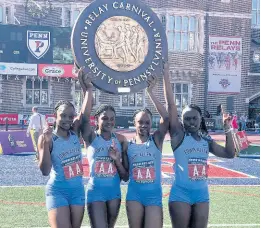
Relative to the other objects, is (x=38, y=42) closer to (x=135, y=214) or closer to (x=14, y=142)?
(x=14, y=142)

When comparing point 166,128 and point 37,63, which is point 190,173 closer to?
point 166,128

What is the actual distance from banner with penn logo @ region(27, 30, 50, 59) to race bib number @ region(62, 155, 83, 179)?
22.3 meters

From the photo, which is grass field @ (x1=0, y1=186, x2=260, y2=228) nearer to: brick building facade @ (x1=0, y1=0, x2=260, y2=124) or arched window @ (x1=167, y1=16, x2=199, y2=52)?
brick building facade @ (x1=0, y1=0, x2=260, y2=124)

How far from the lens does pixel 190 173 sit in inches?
218

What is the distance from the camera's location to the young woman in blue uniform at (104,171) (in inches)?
216

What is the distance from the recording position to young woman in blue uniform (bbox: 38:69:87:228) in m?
5.33

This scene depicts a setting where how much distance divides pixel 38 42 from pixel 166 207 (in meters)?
19.6

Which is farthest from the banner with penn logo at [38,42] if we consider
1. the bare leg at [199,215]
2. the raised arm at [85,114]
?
the bare leg at [199,215]

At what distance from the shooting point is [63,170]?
17.9 ft

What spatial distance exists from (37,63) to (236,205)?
65.6 ft

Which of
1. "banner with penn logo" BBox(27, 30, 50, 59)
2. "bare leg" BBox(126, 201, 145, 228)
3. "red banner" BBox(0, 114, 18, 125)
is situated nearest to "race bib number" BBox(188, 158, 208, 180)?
"bare leg" BBox(126, 201, 145, 228)

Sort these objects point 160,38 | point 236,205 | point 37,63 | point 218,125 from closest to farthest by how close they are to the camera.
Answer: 1. point 160,38
2. point 236,205
3. point 37,63
4. point 218,125

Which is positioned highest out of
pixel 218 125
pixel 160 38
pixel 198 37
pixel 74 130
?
pixel 198 37

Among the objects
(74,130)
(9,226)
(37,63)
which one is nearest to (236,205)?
(9,226)
